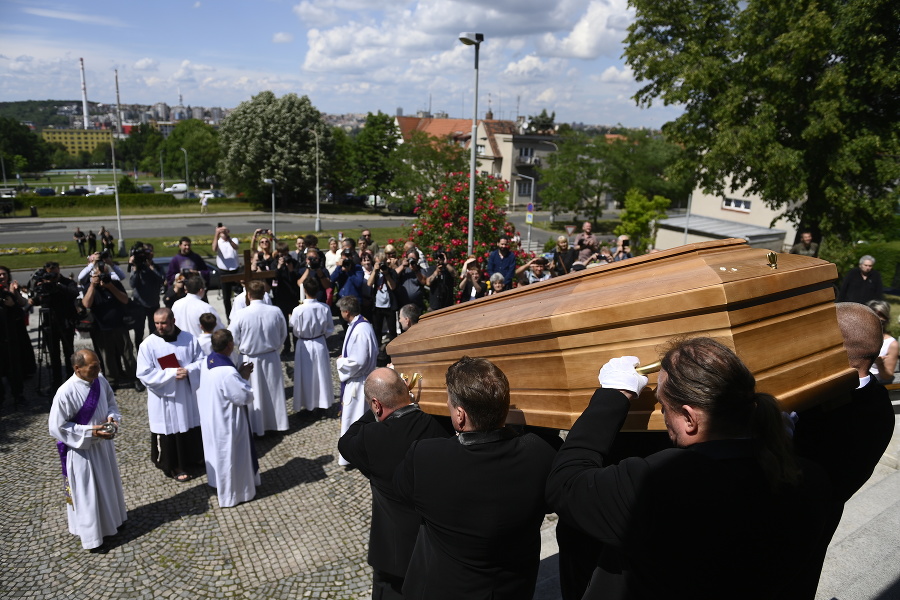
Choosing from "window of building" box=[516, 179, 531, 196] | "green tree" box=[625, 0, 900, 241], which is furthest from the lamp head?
"window of building" box=[516, 179, 531, 196]

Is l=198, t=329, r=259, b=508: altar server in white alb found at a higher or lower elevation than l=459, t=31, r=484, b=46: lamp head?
lower

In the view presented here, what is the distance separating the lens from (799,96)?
13.7 metres

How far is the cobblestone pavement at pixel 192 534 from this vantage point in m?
4.79

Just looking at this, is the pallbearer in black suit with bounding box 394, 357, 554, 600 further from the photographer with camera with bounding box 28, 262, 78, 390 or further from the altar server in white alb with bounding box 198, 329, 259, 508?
the photographer with camera with bounding box 28, 262, 78, 390

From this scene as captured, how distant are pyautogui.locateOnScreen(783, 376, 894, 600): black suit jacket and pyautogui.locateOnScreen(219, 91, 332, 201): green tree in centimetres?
4973

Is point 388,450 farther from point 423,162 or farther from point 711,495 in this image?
point 423,162

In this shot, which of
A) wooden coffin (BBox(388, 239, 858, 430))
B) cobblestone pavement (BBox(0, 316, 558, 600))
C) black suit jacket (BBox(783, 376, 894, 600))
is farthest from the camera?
cobblestone pavement (BBox(0, 316, 558, 600))

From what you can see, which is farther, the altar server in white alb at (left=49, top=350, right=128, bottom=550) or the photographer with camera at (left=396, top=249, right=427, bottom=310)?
the photographer with camera at (left=396, top=249, right=427, bottom=310)

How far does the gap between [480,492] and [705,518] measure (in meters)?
0.86

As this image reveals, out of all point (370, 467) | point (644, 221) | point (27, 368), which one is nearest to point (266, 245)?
point (27, 368)

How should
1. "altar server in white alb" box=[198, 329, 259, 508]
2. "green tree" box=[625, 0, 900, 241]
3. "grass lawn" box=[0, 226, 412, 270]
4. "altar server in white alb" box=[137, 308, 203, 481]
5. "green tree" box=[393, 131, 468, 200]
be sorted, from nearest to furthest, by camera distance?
1. "altar server in white alb" box=[198, 329, 259, 508]
2. "altar server in white alb" box=[137, 308, 203, 481]
3. "green tree" box=[625, 0, 900, 241]
4. "grass lawn" box=[0, 226, 412, 270]
5. "green tree" box=[393, 131, 468, 200]

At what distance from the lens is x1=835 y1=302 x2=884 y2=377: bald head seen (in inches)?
108

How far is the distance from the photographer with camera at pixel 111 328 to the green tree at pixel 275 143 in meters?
42.2

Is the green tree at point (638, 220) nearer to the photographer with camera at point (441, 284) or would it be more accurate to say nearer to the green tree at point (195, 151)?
the photographer with camera at point (441, 284)
